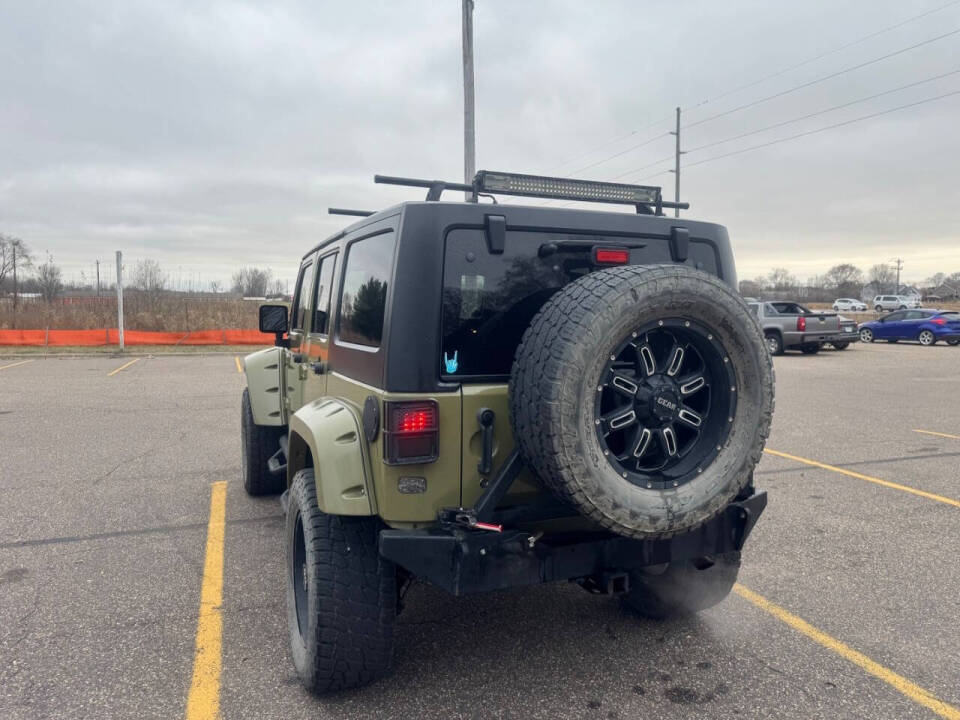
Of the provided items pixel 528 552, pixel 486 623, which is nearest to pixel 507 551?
pixel 528 552

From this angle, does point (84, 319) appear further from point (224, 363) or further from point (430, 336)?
point (430, 336)

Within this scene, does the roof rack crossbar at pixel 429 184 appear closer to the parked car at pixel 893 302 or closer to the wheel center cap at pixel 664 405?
the wheel center cap at pixel 664 405

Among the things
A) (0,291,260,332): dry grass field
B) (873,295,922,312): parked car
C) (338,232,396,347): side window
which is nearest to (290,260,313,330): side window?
(338,232,396,347): side window

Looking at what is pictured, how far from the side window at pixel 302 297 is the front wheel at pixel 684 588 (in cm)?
270

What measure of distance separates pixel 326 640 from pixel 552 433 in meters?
1.25

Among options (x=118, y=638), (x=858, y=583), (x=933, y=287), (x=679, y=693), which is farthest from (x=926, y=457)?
(x=933, y=287)

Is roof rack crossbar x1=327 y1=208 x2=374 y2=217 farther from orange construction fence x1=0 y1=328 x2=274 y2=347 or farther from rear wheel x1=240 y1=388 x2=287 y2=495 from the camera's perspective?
orange construction fence x1=0 y1=328 x2=274 y2=347

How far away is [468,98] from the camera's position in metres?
13.9

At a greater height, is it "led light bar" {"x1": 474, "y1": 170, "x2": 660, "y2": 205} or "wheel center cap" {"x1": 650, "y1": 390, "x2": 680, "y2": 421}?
"led light bar" {"x1": 474, "y1": 170, "x2": 660, "y2": 205}

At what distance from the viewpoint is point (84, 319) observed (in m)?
26.9

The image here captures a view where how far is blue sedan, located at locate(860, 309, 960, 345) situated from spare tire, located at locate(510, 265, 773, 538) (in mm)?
25596

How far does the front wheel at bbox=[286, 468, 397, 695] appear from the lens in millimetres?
2689

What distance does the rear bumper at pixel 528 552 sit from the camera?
251 cm

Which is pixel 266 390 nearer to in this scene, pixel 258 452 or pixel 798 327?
pixel 258 452
